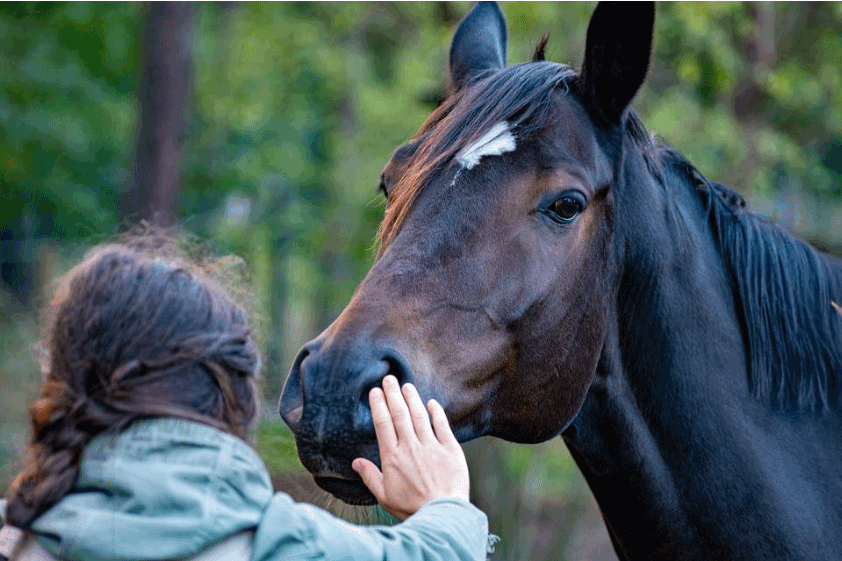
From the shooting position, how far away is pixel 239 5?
52.3 ft

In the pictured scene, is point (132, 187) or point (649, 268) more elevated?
point (649, 268)

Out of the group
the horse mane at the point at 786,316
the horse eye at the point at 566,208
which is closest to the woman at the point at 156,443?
the horse eye at the point at 566,208

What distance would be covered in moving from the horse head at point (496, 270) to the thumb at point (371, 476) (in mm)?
36

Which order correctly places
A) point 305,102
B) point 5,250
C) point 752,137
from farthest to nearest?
point 5,250 → point 305,102 → point 752,137

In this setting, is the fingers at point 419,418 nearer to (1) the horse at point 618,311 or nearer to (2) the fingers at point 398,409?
(2) the fingers at point 398,409

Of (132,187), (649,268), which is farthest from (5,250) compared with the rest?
(649,268)

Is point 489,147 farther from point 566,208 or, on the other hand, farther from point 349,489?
point 349,489

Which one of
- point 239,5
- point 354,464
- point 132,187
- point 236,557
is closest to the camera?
point 236,557

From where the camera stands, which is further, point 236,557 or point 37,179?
point 37,179

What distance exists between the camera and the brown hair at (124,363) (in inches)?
67.4

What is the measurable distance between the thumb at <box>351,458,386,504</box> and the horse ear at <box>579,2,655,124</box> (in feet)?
4.28

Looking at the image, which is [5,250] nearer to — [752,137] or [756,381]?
[752,137]

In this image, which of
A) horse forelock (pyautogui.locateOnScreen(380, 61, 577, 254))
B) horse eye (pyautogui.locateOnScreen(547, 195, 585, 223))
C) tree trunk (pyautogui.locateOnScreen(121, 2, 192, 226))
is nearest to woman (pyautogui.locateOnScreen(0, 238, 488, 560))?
horse forelock (pyautogui.locateOnScreen(380, 61, 577, 254))

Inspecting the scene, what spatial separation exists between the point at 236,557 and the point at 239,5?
15385 millimetres
